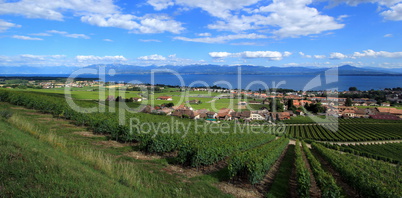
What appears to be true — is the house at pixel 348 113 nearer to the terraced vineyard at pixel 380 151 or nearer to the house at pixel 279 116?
the house at pixel 279 116

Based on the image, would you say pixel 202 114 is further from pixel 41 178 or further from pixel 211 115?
pixel 41 178

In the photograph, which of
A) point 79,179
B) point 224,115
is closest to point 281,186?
point 79,179

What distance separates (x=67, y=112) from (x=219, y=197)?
67.3ft

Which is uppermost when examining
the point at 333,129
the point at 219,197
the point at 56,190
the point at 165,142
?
the point at 56,190

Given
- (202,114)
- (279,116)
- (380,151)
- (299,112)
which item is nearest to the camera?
(380,151)

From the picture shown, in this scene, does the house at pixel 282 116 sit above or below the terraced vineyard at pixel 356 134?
above

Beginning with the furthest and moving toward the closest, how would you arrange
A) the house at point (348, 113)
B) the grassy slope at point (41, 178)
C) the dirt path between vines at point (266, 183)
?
the house at point (348, 113) < the dirt path between vines at point (266, 183) < the grassy slope at point (41, 178)

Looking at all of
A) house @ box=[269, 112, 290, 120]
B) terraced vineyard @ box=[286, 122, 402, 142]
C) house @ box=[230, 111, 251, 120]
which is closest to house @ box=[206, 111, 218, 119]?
house @ box=[230, 111, 251, 120]

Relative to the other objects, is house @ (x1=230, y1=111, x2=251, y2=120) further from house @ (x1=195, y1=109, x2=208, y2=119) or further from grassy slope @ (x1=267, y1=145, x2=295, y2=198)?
grassy slope @ (x1=267, y1=145, x2=295, y2=198)

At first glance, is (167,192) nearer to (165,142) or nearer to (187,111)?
(165,142)

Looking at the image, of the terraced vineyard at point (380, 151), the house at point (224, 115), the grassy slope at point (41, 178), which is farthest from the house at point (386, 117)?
the grassy slope at point (41, 178)

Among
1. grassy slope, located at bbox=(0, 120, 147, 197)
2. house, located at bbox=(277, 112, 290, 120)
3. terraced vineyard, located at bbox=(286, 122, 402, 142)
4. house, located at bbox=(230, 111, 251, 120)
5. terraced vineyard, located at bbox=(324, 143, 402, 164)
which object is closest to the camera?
grassy slope, located at bbox=(0, 120, 147, 197)

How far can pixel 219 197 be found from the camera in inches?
340

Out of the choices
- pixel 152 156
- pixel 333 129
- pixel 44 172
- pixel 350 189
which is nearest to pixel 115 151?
pixel 152 156
